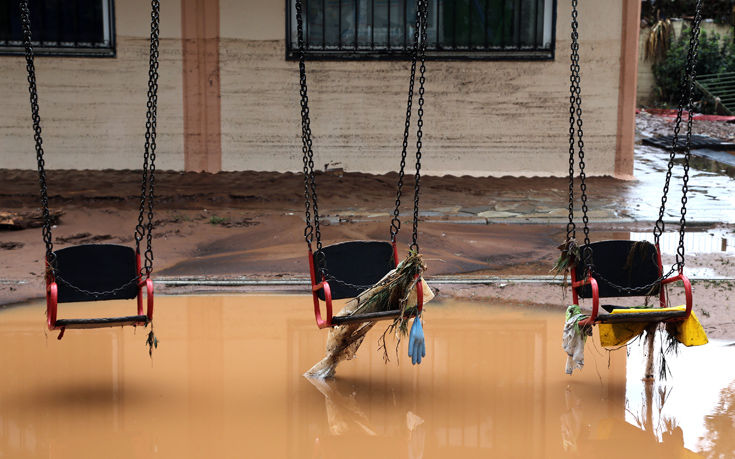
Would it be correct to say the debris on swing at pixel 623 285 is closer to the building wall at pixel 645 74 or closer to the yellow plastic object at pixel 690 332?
the yellow plastic object at pixel 690 332

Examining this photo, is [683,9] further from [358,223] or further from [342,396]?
[342,396]

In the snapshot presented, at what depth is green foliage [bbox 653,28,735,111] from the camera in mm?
24484

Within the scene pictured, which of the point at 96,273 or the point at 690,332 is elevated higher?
the point at 96,273

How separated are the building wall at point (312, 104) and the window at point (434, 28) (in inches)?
6.4

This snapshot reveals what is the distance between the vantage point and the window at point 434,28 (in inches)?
546

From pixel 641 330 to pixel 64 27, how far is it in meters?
11.0

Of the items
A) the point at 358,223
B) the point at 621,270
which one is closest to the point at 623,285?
the point at 621,270

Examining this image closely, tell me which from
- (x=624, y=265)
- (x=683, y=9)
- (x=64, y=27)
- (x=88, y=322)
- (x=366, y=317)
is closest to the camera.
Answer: (x=88, y=322)

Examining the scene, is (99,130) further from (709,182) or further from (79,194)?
(709,182)

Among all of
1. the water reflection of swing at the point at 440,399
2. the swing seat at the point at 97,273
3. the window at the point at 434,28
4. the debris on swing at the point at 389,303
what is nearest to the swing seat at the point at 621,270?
the water reflection of swing at the point at 440,399

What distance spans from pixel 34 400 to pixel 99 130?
941 centimetres

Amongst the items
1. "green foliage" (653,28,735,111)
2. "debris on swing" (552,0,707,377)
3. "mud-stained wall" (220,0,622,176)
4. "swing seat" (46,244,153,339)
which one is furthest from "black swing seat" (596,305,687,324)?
"green foliage" (653,28,735,111)

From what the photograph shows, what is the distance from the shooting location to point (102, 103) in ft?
45.8

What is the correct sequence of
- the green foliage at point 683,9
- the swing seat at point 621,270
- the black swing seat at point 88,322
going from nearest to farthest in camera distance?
Answer: the black swing seat at point 88,322 → the swing seat at point 621,270 → the green foliage at point 683,9
